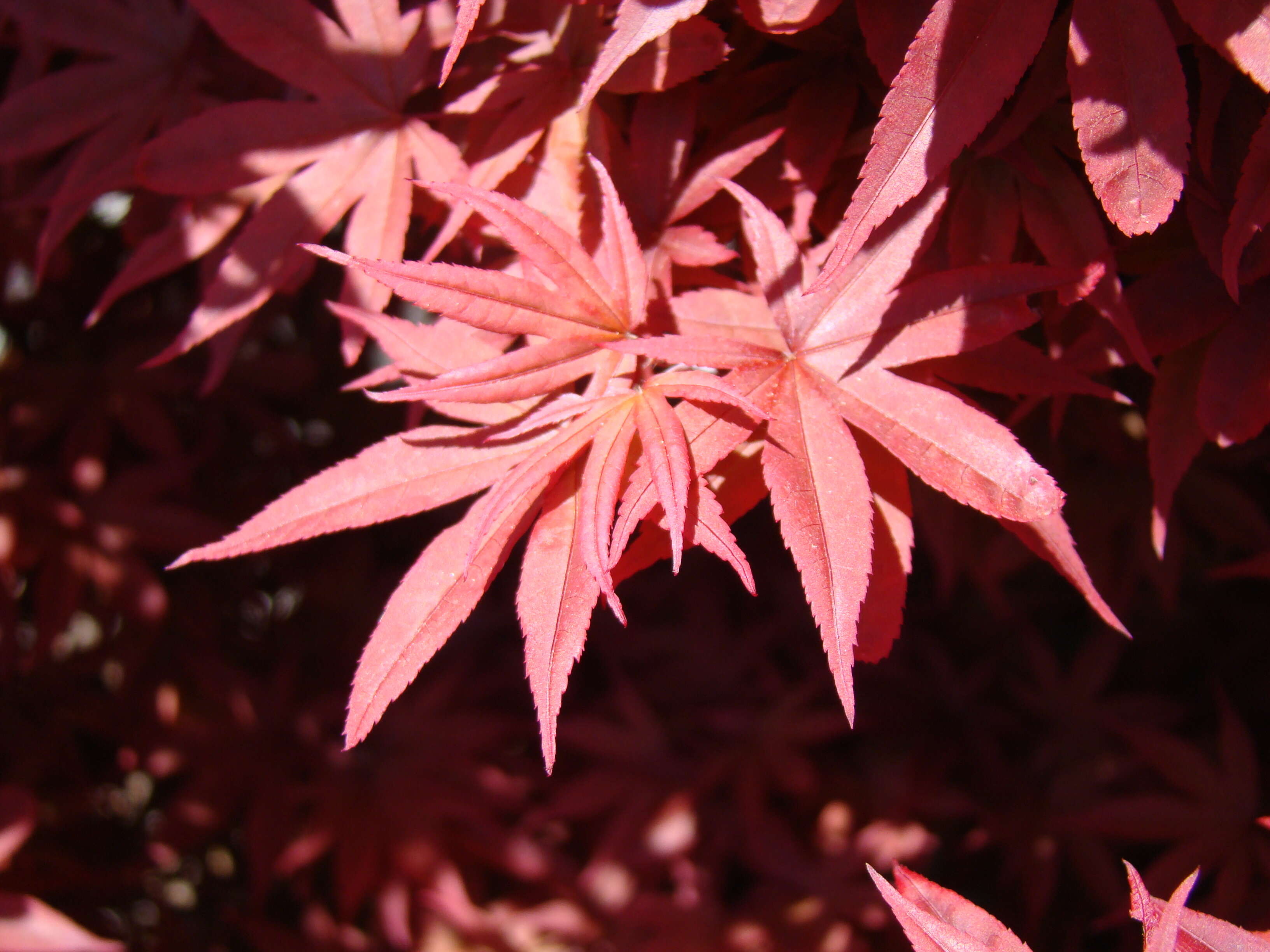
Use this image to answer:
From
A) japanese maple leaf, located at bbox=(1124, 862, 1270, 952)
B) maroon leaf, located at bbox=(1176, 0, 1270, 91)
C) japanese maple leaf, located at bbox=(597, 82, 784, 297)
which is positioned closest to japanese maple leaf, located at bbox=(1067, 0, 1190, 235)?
maroon leaf, located at bbox=(1176, 0, 1270, 91)

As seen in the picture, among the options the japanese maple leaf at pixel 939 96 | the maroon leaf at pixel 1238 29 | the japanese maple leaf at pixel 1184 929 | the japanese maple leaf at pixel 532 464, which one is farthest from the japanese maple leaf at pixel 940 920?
the maroon leaf at pixel 1238 29

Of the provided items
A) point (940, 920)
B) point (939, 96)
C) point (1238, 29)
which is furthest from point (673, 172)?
point (940, 920)

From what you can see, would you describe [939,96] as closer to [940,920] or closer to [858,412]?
[858,412]

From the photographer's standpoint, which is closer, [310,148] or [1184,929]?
[1184,929]

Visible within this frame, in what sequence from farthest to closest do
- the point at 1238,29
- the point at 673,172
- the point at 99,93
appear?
the point at 99,93, the point at 673,172, the point at 1238,29

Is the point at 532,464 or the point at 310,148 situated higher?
the point at 310,148

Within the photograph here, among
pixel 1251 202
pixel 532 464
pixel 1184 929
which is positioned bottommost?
pixel 1184 929
